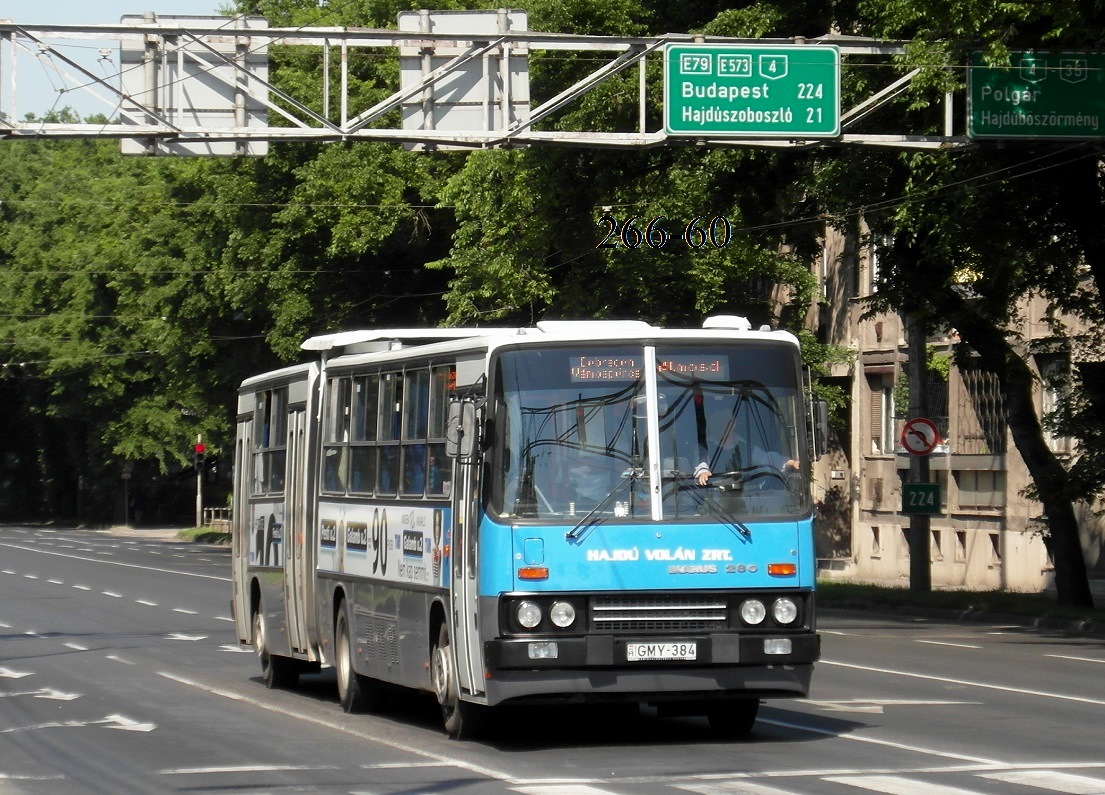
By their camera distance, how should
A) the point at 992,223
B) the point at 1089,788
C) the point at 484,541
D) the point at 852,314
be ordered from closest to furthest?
the point at 1089,788, the point at 484,541, the point at 992,223, the point at 852,314

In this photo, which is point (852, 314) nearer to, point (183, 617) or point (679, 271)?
point (679, 271)

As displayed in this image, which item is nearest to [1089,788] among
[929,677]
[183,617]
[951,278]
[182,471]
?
[929,677]

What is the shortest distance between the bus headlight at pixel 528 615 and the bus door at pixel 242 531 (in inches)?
296

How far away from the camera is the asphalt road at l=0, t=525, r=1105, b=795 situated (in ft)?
36.5

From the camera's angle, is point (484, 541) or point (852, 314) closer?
point (484, 541)

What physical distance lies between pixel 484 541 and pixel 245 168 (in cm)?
3818

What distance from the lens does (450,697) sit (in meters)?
13.7

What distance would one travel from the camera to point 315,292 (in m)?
49.5

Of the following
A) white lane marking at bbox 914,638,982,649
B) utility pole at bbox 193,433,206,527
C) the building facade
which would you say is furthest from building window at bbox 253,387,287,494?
utility pole at bbox 193,433,206,527

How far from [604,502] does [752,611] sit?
116 centimetres

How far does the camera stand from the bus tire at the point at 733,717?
1358cm

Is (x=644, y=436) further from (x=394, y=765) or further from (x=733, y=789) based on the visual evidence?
(x=733, y=789)

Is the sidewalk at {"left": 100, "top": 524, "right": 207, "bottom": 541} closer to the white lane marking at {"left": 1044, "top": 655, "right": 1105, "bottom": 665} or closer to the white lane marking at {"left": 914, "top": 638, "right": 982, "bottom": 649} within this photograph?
the white lane marking at {"left": 914, "top": 638, "right": 982, "bottom": 649}

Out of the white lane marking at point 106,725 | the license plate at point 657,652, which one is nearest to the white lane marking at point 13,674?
the white lane marking at point 106,725
